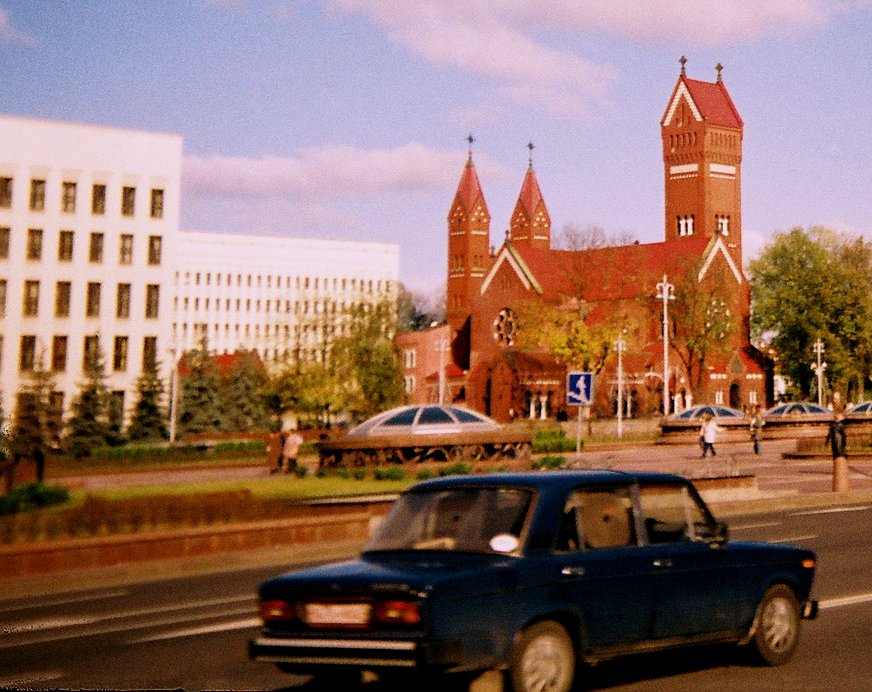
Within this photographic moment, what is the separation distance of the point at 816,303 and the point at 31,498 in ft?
298

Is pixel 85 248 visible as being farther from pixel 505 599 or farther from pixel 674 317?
pixel 505 599

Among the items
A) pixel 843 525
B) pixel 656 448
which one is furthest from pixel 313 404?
pixel 843 525

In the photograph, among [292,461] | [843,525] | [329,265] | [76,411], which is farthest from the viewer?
[329,265]

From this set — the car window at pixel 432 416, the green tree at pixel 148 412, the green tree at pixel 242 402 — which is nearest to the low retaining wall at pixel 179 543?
the car window at pixel 432 416

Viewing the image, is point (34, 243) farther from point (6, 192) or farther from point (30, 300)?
point (30, 300)

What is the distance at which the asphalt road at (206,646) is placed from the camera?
8977 millimetres

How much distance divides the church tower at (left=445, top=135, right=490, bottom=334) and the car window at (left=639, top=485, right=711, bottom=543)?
386 ft

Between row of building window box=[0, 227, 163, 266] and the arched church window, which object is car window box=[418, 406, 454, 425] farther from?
the arched church window

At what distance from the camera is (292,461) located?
38656 millimetres

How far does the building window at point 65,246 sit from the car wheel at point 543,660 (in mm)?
68421

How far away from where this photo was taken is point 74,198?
72875mm

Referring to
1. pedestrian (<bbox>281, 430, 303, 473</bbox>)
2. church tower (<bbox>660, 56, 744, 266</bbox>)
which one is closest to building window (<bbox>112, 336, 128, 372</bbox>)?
pedestrian (<bbox>281, 430, 303, 473</bbox>)

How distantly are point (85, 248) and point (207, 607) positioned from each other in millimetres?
61912

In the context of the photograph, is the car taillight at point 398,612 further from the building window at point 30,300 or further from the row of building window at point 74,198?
the row of building window at point 74,198
